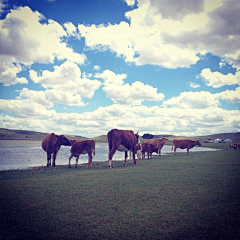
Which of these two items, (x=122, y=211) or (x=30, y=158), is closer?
(x=122, y=211)

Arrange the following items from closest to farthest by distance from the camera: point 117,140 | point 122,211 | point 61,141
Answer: point 122,211 < point 117,140 < point 61,141

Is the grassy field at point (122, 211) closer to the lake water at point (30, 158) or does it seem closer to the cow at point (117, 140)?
the cow at point (117, 140)

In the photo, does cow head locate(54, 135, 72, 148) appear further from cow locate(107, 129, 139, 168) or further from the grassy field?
the grassy field

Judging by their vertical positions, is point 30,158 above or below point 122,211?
below

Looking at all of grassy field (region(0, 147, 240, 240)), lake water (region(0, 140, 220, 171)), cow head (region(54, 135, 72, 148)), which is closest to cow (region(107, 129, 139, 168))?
cow head (region(54, 135, 72, 148))

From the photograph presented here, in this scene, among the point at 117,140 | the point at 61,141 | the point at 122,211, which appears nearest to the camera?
the point at 122,211

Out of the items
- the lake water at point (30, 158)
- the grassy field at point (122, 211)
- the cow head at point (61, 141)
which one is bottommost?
the lake water at point (30, 158)

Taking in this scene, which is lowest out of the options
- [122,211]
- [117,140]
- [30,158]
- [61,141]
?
[30,158]

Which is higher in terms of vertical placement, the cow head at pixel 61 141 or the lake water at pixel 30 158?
the cow head at pixel 61 141

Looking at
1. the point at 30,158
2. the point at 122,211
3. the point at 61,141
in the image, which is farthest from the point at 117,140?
the point at 30,158

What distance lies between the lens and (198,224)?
4508 millimetres

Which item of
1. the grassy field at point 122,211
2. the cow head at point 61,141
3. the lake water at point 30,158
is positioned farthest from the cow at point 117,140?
the grassy field at point 122,211

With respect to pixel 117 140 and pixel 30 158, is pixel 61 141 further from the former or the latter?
pixel 30 158

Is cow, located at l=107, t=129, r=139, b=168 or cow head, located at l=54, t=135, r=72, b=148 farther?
cow head, located at l=54, t=135, r=72, b=148
